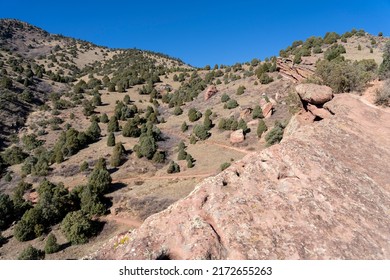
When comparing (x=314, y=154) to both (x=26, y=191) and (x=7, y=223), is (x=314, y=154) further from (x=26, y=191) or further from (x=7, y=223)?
(x=26, y=191)

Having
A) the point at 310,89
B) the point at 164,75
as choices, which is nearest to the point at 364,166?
the point at 310,89

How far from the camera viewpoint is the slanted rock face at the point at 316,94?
16844 millimetres

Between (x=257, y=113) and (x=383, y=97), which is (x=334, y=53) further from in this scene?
(x=383, y=97)

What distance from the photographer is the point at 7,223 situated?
34.3m

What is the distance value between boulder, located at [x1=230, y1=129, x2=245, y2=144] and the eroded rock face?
123 ft

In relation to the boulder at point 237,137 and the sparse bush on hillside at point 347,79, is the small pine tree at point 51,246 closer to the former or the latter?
the sparse bush on hillside at point 347,79

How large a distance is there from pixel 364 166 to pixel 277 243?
610cm

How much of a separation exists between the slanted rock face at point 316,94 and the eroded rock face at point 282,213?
6.50 m

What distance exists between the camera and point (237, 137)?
48.9m

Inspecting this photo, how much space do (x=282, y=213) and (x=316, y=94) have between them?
11.5 m

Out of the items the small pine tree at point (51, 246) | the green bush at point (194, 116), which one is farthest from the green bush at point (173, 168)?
the green bush at point (194, 116)

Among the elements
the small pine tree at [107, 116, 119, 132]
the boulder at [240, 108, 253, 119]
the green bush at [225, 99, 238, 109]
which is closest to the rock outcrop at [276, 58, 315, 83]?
the boulder at [240, 108, 253, 119]

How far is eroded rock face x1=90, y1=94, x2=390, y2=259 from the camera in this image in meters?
6.96

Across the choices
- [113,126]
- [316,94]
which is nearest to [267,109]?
[113,126]
